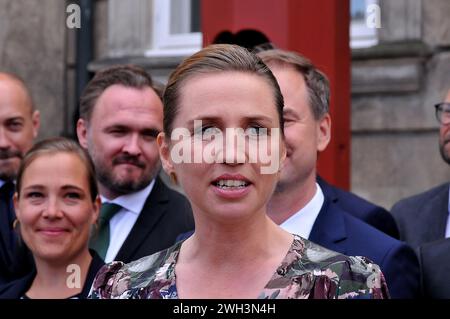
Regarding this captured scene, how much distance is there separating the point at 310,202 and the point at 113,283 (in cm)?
135

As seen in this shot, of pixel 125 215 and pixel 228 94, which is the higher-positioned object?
pixel 228 94

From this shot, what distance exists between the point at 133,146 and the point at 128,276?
1833 millimetres

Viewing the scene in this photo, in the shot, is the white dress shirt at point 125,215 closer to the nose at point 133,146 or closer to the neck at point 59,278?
the nose at point 133,146

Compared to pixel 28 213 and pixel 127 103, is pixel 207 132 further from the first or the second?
pixel 127 103

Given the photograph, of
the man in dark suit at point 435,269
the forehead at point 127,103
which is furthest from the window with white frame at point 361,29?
the man in dark suit at point 435,269

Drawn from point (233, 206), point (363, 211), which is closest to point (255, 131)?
point (233, 206)

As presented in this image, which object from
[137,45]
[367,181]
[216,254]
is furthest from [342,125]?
[137,45]

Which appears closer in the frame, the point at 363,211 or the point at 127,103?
the point at 363,211

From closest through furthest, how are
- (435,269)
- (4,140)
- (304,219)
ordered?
(435,269) < (304,219) < (4,140)

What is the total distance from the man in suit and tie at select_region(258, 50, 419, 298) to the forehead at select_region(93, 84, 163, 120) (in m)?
0.71

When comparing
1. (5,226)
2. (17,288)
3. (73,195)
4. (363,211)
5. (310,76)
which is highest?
(310,76)

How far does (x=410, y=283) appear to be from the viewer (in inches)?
133

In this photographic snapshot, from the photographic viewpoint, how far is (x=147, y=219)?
4.33 m
